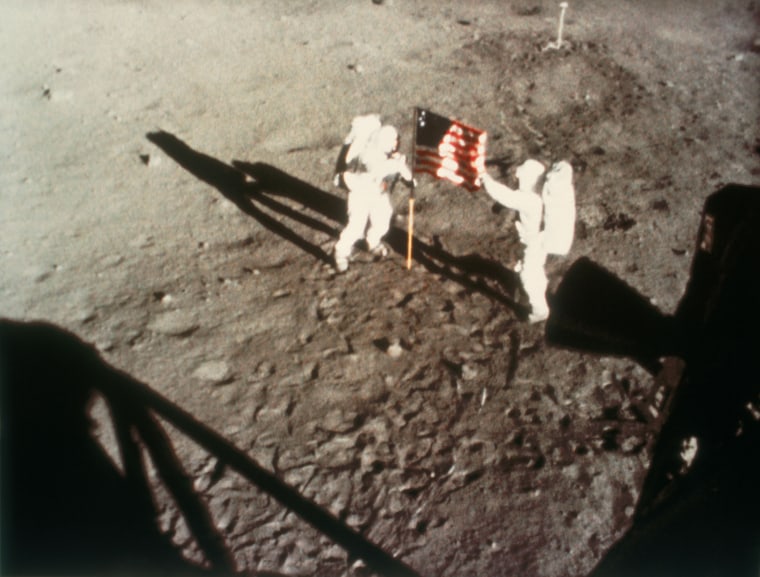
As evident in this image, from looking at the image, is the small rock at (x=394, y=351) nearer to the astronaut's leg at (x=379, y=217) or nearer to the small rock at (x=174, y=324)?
the astronaut's leg at (x=379, y=217)

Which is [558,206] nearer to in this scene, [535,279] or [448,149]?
[535,279]

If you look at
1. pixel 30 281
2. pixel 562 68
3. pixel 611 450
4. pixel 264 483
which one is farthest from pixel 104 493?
pixel 562 68

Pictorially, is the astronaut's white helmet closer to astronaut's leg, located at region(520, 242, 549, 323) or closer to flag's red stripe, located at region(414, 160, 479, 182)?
flag's red stripe, located at region(414, 160, 479, 182)

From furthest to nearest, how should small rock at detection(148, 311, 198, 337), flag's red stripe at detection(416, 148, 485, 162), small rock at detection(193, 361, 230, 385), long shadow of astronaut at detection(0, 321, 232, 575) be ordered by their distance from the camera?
small rock at detection(148, 311, 198, 337) → flag's red stripe at detection(416, 148, 485, 162) → small rock at detection(193, 361, 230, 385) → long shadow of astronaut at detection(0, 321, 232, 575)

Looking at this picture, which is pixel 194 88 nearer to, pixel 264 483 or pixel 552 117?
pixel 552 117

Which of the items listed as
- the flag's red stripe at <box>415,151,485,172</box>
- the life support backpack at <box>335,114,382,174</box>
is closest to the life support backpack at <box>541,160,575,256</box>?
the flag's red stripe at <box>415,151,485,172</box>

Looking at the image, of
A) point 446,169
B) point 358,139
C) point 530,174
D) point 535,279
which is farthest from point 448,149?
point 535,279
